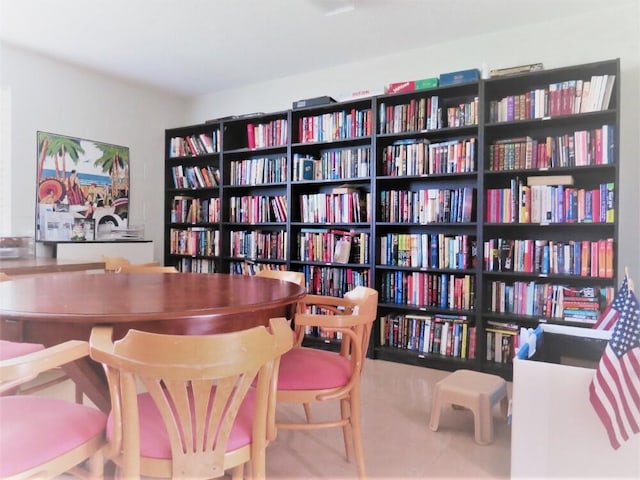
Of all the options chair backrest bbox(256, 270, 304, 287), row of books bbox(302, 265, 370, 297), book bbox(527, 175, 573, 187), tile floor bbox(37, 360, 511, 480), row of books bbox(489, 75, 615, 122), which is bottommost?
Answer: tile floor bbox(37, 360, 511, 480)

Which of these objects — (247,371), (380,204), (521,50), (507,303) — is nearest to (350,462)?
(247,371)

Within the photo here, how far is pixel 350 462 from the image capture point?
1943 millimetres

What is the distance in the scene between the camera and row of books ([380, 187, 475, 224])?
10.8 feet

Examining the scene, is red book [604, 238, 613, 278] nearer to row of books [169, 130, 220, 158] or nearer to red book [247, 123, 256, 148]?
red book [247, 123, 256, 148]

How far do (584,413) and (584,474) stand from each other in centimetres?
22

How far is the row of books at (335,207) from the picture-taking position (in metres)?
3.72

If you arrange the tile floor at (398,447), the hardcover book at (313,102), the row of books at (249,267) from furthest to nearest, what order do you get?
the row of books at (249,267)
the hardcover book at (313,102)
the tile floor at (398,447)

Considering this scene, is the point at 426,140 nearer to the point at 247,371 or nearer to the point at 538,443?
the point at 538,443

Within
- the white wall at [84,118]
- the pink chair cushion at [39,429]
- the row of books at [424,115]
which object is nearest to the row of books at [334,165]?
the row of books at [424,115]

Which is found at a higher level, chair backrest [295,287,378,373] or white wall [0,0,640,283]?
white wall [0,0,640,283]

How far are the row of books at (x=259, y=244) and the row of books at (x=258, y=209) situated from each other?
133 mm

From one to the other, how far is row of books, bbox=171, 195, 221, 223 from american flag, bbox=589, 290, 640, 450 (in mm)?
3730

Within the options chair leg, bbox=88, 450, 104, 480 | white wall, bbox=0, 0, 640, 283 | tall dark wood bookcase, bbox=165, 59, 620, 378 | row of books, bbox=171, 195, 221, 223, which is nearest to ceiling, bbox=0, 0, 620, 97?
white wall, bbox=0, 0, 640, 283

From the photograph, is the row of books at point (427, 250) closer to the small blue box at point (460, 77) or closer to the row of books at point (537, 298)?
the row of books at point (537, 298)
